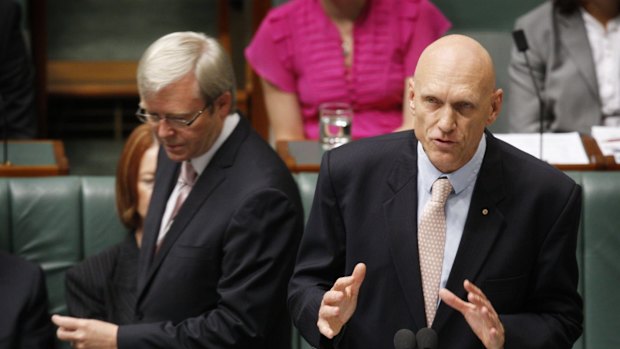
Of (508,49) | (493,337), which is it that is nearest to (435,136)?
(493,337)

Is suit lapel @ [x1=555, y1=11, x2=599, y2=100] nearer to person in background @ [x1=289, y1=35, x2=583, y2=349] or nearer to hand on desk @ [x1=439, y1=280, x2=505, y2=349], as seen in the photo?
person in background @ [x1=289, y1=35, x2=583, y2=349]

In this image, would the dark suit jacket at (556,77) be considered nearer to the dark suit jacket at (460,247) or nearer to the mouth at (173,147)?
the mouth at (173,147)

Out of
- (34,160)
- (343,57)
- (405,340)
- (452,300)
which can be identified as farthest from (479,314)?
(343,57)

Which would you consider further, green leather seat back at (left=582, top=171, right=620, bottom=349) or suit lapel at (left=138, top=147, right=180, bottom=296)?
green leather seat back at (left=582, top=171, right=620, bottom=349)

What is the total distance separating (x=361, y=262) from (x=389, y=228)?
0.26ft

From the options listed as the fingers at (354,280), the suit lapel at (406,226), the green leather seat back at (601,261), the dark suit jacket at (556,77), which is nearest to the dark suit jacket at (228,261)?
the suit lapel at (406,226)

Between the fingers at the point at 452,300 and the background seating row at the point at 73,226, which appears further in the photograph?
the background seating row at the point at 73,226

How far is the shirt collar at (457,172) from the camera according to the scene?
2.01 m

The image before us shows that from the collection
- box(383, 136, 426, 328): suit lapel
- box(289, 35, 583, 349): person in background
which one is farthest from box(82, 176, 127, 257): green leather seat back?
box(383, 136, 426, 328): suit lapel

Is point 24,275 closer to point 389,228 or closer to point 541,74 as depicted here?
point 389,228

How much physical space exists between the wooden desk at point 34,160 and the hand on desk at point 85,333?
648mm

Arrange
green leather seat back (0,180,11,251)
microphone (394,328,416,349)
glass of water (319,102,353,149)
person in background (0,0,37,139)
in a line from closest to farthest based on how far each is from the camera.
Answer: microphone (394,328,416,349), green leather seat back (0,180,11,251), glass of water (319,102,353,149), person in background (0,0,37,139)

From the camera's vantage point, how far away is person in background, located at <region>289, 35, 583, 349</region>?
193 centimetres

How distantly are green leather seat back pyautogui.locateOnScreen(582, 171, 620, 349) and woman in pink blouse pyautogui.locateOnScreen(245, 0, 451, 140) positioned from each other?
893mm
